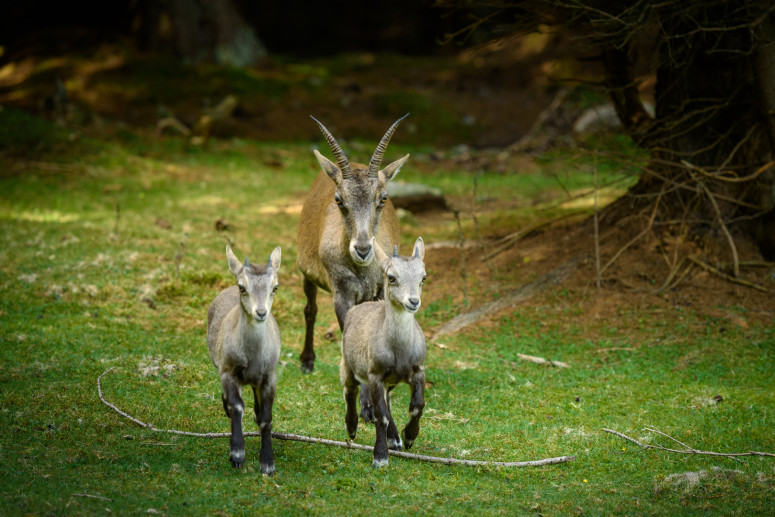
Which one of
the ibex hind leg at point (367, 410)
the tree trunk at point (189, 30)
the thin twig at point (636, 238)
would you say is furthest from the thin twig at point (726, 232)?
the tree trunk at point (189, 30)

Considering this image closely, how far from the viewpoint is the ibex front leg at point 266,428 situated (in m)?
6.25

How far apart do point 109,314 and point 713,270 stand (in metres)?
7.94

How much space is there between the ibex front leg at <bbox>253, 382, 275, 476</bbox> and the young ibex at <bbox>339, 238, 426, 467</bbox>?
0.82 meters

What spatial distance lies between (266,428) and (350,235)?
262 cm

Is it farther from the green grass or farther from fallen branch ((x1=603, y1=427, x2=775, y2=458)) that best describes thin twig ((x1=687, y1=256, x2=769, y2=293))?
fallen branch ((x1=603, y1=427, x2=775, y2=458))

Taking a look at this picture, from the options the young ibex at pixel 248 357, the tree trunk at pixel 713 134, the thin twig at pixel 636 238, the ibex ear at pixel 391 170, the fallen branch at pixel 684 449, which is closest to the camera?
the young ibex at pixel 248 357

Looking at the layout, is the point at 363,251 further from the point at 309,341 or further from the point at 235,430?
the point at 235,430

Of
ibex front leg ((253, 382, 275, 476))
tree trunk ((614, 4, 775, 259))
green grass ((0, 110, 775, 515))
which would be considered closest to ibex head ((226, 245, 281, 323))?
ibex front leg ((253, 382, 275, 476))

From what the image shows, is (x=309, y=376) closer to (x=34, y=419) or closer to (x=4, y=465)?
(x=34, y=419)

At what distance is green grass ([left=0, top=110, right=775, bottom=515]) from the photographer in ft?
19.7

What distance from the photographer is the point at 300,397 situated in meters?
8.49

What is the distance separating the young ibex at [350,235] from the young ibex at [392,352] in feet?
3.60

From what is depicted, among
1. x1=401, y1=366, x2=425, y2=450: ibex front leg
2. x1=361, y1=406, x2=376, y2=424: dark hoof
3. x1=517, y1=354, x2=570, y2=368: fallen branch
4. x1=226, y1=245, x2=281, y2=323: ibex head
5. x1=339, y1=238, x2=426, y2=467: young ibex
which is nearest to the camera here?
x1=226, y1=245, x2=281, y2=323: ibex head

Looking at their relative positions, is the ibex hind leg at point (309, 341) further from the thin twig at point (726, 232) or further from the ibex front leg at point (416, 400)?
the thin twig at point (726, 232)
